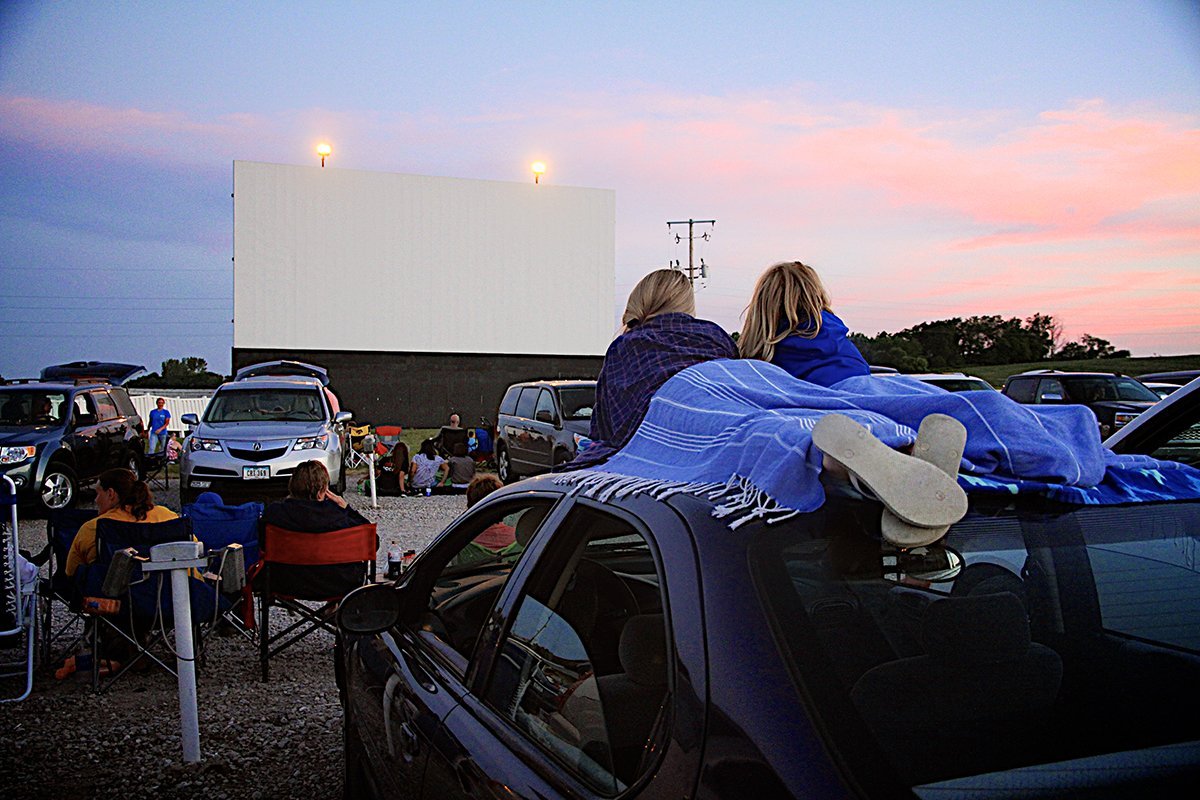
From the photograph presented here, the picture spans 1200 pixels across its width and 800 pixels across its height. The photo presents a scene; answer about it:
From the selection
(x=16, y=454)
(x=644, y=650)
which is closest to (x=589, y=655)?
(x=644, y=650)

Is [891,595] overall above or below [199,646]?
above

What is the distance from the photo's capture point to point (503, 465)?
18.4 meters

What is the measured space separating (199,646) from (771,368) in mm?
Result: 5071

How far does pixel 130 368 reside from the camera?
23.7m

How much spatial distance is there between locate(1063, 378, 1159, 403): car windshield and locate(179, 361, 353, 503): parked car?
13898 millimetres

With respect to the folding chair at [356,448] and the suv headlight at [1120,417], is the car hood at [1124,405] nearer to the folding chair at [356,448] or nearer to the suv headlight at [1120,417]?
the suv headlight at [1120,417]

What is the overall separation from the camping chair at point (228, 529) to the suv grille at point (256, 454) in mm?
6254

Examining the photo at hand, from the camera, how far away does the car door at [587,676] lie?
1710 mm

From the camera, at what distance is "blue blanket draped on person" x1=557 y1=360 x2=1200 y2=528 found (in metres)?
1.82

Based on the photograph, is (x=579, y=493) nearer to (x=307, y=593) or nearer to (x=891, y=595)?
(x=891, y=595)

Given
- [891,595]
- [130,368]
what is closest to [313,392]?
[130,368]

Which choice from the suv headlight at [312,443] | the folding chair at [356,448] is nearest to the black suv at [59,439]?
the suv headlight at [312,443]

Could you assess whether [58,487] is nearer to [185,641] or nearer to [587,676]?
[185,641]

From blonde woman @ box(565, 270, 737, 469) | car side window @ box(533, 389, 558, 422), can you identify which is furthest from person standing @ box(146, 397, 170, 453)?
blonde woman @ box(565, 270, 737, 469)
